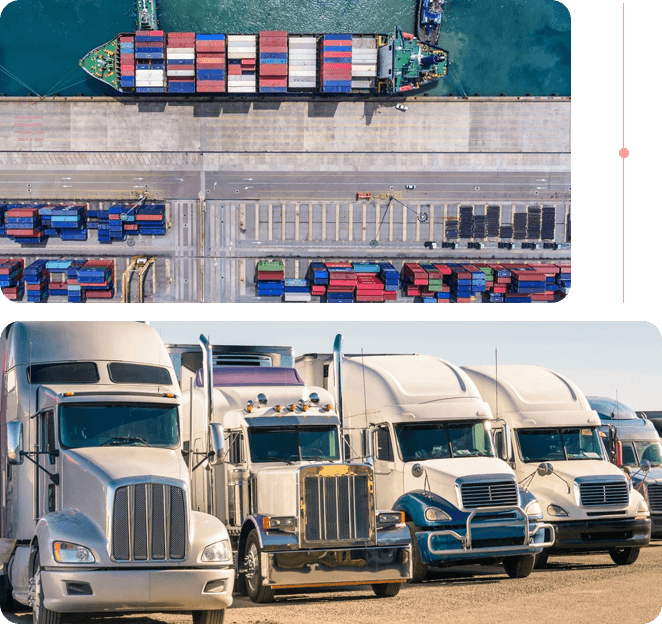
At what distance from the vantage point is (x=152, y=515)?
9.35 meters

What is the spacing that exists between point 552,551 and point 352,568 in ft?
7.99

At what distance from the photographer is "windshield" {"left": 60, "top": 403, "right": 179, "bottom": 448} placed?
32.5 feet

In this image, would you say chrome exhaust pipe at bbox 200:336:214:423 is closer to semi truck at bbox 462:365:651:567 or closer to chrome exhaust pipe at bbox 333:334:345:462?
chrome exhaust pipe at bbox 333:334:345:462

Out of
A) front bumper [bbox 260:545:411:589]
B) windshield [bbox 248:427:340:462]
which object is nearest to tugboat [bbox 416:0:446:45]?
windshield [bbox 248:427:340:462]

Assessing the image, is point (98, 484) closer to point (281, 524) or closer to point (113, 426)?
point (113, 426)

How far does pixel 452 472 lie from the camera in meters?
11.5

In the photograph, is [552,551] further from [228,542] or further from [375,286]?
[375,286]

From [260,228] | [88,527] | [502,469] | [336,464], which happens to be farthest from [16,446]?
A: [260,228]

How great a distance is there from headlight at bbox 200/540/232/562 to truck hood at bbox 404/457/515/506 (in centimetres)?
245

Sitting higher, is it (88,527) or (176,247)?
(176,247)

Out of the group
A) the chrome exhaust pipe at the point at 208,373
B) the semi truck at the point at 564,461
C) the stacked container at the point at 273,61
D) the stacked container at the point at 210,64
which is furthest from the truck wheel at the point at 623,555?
the stacked container at the point at 210,64

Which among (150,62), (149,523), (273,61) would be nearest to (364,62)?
(273,61)

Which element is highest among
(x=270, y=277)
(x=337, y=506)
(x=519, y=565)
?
(x=270, y=277)

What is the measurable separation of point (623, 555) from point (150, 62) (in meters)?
12.5
